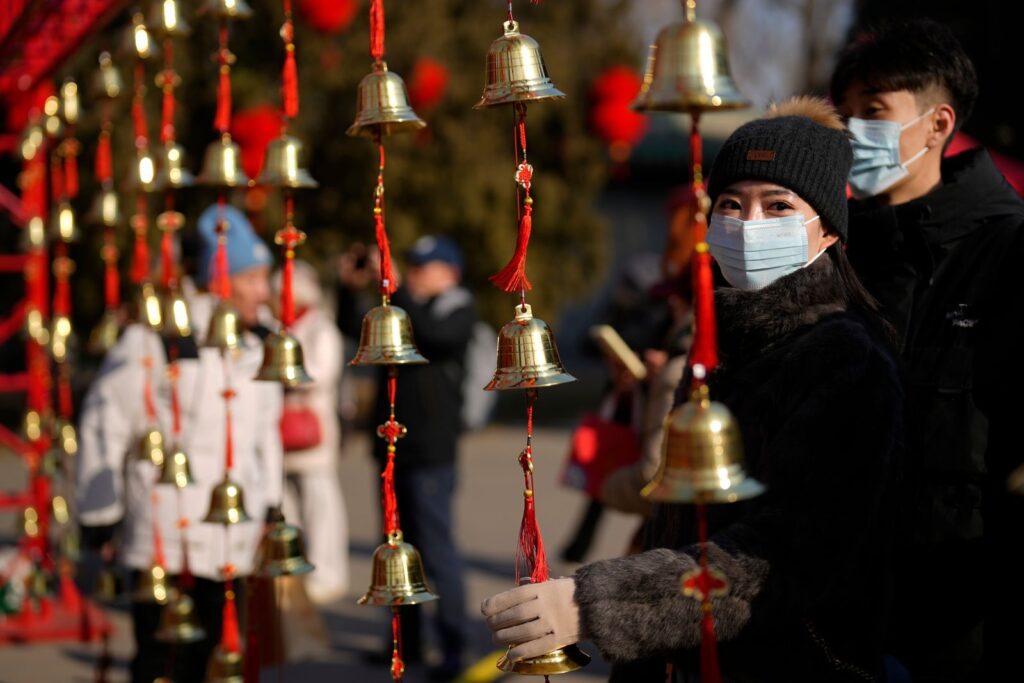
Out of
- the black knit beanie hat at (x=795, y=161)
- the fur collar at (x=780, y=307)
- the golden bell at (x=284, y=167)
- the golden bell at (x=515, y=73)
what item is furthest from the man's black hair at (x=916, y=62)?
the golden bell at (x=284, y=167)

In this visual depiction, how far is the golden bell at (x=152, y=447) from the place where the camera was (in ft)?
12.7

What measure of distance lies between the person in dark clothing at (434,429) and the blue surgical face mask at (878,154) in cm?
291

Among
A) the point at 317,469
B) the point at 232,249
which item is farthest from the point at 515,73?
the point at 317,469

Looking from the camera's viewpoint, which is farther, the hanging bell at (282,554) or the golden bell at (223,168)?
the golden bell at (223,168)

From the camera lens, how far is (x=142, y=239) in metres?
4.48

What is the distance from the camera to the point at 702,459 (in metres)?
1.78

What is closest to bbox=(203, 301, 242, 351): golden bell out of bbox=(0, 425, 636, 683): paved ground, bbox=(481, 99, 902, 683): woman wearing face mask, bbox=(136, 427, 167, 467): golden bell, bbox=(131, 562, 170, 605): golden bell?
bbox=(136, 427, 167, 467): golden bell

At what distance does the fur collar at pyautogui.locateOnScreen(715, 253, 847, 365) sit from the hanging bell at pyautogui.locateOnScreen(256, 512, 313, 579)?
1.28 m

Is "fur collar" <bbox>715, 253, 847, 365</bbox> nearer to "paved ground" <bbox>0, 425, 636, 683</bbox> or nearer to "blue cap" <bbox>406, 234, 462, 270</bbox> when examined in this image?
"paved ground" <bbox>0, 425, 636, 683</bbox>

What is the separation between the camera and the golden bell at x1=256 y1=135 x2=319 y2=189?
2986 mm

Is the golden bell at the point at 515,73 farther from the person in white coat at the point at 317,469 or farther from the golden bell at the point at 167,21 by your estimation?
the person in white coat at the point at 317,469

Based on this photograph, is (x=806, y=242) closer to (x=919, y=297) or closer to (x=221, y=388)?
(x=919, y=297)

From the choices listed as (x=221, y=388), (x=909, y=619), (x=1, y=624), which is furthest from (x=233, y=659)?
(x=1, y=624)

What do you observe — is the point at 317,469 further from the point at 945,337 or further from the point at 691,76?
the point at 691,76
